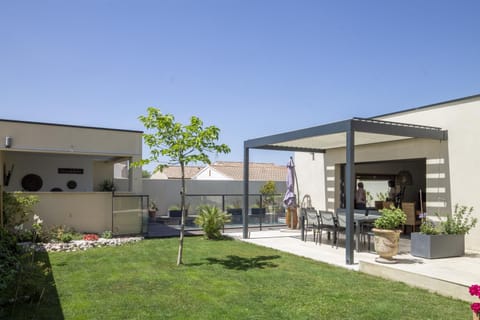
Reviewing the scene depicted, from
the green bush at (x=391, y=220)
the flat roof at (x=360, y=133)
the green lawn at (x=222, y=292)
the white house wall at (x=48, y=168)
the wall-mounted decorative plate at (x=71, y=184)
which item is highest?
the flat roof at (x=360, y=133)

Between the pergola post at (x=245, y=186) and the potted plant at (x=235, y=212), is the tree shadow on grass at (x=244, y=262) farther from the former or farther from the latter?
the potted plant at (x=235, y=212)

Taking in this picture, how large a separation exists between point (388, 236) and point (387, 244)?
0.15m

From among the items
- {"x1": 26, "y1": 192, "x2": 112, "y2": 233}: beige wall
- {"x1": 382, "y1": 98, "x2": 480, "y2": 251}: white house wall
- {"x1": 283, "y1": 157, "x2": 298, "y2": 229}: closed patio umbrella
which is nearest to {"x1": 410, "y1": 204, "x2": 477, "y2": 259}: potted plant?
{"x1": 382, "y1": 98, "x2": 480, "y2": 251}: white house wall

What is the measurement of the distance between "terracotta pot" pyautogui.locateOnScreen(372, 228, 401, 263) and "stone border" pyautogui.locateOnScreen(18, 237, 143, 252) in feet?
22.2

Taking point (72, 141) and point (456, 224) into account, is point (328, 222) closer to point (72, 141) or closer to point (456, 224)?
point (456, 224)

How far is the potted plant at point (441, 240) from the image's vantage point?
775cm

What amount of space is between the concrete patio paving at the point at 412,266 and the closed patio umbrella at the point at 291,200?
291cm

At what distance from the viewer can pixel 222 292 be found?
569 centimetres

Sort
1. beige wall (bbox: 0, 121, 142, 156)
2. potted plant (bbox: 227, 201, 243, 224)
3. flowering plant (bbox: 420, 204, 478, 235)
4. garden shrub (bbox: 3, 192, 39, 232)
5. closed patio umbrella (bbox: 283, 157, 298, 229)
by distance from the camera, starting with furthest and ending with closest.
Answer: potted plant (bbox: 227, 201, 243, 224)
closed patio umbrella (bbox: 283, 157, 298, 229)
beige wall (bbox: 0, 121, 142, 156)
garden shrub (bbox: 3, 192, 39, 232)
flowering plant (bbox: 420, 204, 478, 235)

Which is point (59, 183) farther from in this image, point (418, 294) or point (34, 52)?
point (418, 294)

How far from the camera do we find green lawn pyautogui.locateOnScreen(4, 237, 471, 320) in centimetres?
473

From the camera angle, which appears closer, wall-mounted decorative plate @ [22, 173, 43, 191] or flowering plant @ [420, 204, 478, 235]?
flowering plant @ [420, 204, 478, 235]

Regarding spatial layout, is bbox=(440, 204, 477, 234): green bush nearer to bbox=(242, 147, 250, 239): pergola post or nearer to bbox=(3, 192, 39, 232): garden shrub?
bbox=(242, 147, 250, 239): pergola post

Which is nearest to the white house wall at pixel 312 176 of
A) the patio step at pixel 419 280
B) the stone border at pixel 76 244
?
the stone border at pixel 76 244
